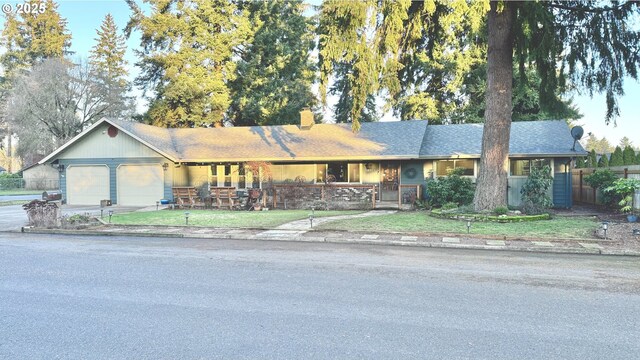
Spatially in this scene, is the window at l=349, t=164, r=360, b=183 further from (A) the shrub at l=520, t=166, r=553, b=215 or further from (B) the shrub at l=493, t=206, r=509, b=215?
(B) the shrub at l=493, t=206, r=509, b=215

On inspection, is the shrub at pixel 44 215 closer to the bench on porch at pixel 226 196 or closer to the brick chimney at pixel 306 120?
the bench on porch at pixel 226 196

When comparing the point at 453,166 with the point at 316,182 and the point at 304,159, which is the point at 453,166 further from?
the point at 304,159

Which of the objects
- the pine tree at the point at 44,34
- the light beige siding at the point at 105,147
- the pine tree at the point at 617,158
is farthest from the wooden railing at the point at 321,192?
the pine tree at the point at 44,34

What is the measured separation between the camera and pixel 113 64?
50562 mm

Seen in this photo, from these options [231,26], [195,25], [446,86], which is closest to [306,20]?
[231,26]

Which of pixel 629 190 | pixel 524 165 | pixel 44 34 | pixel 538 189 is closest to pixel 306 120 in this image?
pixel 524 165

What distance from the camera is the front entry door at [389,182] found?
1970 centimetres

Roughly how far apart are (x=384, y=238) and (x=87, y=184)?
18589 millimetres

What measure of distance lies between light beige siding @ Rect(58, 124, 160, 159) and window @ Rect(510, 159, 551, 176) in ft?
56.8

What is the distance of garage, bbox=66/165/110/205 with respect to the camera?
21.7 m

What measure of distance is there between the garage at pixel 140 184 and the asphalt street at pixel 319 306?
12886 mm

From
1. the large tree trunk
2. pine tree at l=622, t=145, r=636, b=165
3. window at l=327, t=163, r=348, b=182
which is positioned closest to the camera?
the large tree trunk

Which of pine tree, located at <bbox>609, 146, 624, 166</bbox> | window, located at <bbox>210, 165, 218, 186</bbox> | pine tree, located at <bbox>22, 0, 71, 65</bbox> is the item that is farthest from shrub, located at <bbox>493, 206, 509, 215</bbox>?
pine tree, located at <bbox>22, 0, 71, 65</bbox>

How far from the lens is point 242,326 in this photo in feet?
13.8
